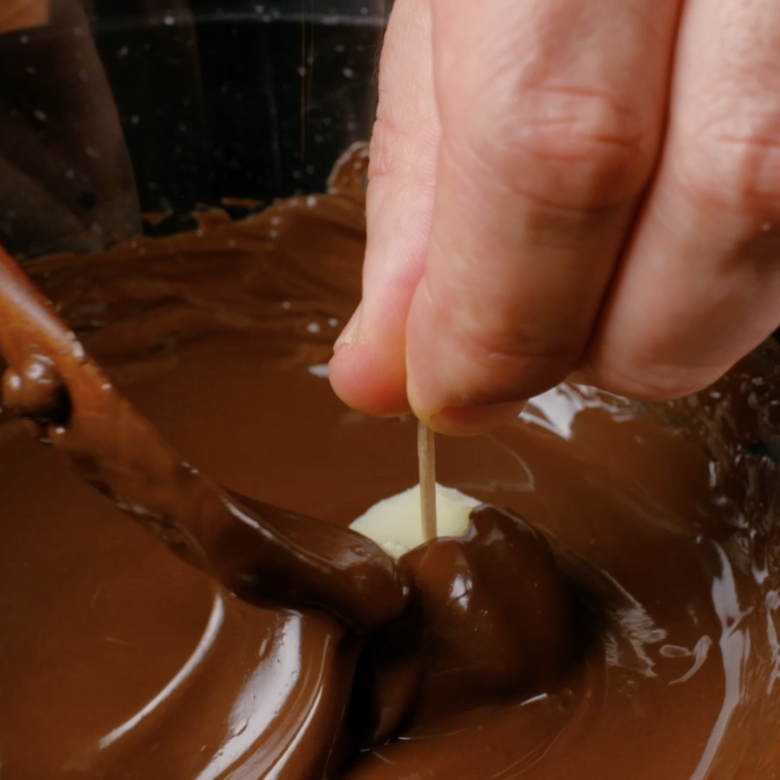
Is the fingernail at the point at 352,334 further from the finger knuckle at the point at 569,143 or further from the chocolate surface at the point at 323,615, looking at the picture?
the finger knuckle at the point at 569,143

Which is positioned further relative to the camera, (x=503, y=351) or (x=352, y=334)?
(x=352, y=334)

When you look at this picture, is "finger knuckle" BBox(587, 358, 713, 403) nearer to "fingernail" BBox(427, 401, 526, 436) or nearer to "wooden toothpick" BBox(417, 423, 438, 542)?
"fingernail" BBox(427, 401, 526, 436)

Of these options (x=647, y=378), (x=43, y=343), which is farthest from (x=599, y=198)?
(x=43, y=343)

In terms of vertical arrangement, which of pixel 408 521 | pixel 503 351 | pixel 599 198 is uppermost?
pixel 599 198

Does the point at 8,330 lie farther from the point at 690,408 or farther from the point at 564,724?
the point at 690,408

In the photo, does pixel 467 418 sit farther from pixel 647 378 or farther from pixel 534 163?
pixel 534 163

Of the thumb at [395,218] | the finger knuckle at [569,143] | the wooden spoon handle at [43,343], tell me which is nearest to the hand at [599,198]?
the finger knuckle at [569,143]

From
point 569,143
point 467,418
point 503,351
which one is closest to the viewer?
point 569,143

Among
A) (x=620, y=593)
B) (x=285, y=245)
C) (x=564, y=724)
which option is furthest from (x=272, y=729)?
(x=285, y=245)
